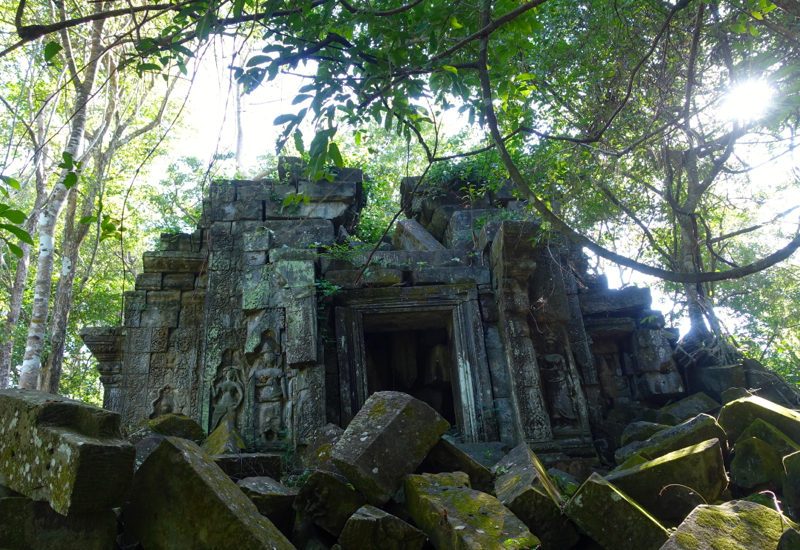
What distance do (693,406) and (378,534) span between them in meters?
4.95

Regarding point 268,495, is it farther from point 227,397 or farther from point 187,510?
point 227,397

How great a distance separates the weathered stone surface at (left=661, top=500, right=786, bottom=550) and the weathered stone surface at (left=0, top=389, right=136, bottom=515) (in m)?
2.48

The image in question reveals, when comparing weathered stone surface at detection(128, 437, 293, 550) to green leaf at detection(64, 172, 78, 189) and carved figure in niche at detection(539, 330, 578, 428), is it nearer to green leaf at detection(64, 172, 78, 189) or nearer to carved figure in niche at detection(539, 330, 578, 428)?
green leaf at detection(64, 172, 78, 189)

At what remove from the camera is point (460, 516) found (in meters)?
2.88

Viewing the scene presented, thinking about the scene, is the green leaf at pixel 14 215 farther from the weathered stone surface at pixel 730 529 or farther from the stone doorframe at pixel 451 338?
the stone doorframe at pixel 451 338

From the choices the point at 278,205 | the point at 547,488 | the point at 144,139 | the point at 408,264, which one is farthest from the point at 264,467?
the point at 144,139

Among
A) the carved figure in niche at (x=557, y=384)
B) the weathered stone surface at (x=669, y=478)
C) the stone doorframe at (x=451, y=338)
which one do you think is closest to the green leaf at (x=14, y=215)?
the weathered stone surface at (x=669, y=478)

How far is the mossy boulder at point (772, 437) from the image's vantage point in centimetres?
363

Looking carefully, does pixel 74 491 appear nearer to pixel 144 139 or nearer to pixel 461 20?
pixel 461 20

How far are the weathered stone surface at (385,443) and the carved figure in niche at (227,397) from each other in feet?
9.59

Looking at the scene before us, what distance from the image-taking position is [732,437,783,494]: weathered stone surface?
3.54 m

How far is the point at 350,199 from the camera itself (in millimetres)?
7598

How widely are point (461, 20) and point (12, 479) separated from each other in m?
3.54

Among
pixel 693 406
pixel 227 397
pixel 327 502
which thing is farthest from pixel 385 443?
pixel 693 406
